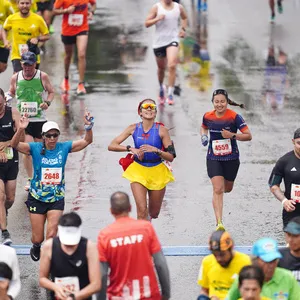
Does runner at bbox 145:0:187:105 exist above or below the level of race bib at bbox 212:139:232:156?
above

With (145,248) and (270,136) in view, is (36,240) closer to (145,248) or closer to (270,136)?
(145,248)

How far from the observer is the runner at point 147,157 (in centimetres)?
1152

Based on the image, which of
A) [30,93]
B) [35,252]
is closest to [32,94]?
[30,93]

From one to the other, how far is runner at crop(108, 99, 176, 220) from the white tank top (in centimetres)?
643

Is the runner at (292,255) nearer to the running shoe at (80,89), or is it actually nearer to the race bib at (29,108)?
the race bib at (29,108)

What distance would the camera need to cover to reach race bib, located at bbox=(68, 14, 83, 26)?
60.0 feet

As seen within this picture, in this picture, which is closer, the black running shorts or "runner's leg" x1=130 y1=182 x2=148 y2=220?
"runner's leg" x1=130 y1=182 x2=148 y2=220

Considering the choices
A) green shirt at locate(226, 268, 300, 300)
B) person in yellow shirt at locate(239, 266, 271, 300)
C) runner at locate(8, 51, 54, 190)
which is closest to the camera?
person in yellow shirt at locate(239, 266, 271, 300)

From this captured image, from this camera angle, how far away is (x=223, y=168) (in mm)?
12336

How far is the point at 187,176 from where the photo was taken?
14.5 meters

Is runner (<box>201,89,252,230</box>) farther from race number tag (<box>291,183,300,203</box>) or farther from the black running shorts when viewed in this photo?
race number tag (<box>291,183,300,203</box>)

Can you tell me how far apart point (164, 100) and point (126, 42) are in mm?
5608

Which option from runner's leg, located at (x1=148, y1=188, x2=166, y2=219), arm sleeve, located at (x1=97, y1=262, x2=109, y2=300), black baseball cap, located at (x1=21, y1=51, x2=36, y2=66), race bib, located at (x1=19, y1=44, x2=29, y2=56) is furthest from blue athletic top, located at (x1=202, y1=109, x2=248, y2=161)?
race bib, located at (x1=19, y1=44, x2=29, y2=56)

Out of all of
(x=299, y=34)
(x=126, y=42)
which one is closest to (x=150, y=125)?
(x=126, y=42)
